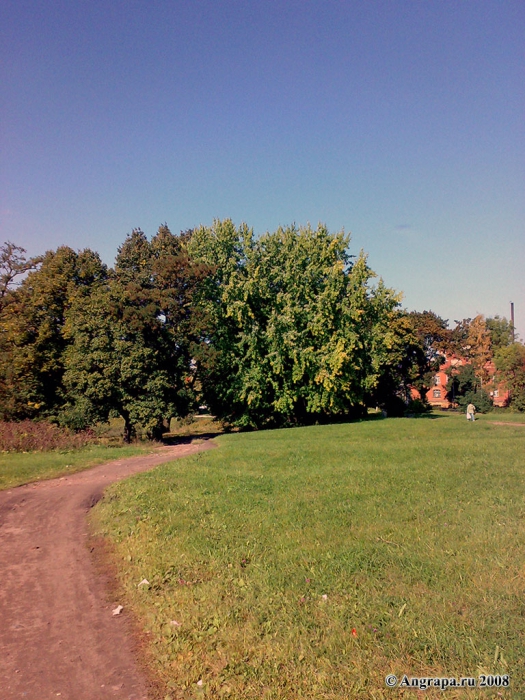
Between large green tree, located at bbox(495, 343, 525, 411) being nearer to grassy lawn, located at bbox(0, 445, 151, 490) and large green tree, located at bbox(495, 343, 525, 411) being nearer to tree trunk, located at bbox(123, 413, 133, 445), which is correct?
A: tree trunk, located at bbox(123, 413, 133, 445)

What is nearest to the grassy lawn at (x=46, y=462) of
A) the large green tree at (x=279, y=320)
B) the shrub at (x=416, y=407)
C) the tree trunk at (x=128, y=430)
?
the tree trunk at (x=128, y=430)

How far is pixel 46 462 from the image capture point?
16.0m

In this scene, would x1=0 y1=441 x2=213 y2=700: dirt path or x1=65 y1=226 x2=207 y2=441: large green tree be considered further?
x1=65 y1=226 x2=207 y2=441: large green tree

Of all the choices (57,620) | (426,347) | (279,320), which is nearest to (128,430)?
(279,320)

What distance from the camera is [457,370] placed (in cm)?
5784

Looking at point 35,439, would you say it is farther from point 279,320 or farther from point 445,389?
point 445,389

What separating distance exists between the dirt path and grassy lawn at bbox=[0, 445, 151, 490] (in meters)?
3.54

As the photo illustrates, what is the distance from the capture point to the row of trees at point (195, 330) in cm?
2631

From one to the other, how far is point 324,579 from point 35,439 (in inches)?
687

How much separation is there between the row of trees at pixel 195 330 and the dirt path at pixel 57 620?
654 inches

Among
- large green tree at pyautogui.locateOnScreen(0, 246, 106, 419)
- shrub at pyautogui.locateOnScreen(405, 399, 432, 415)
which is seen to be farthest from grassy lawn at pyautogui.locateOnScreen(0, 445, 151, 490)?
shrub at pyautogui.locateOnScreen(405, 399, 432, 415)

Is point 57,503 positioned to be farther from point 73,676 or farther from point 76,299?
point 76,299

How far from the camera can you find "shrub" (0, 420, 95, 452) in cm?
1925

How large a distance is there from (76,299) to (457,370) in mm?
45746
